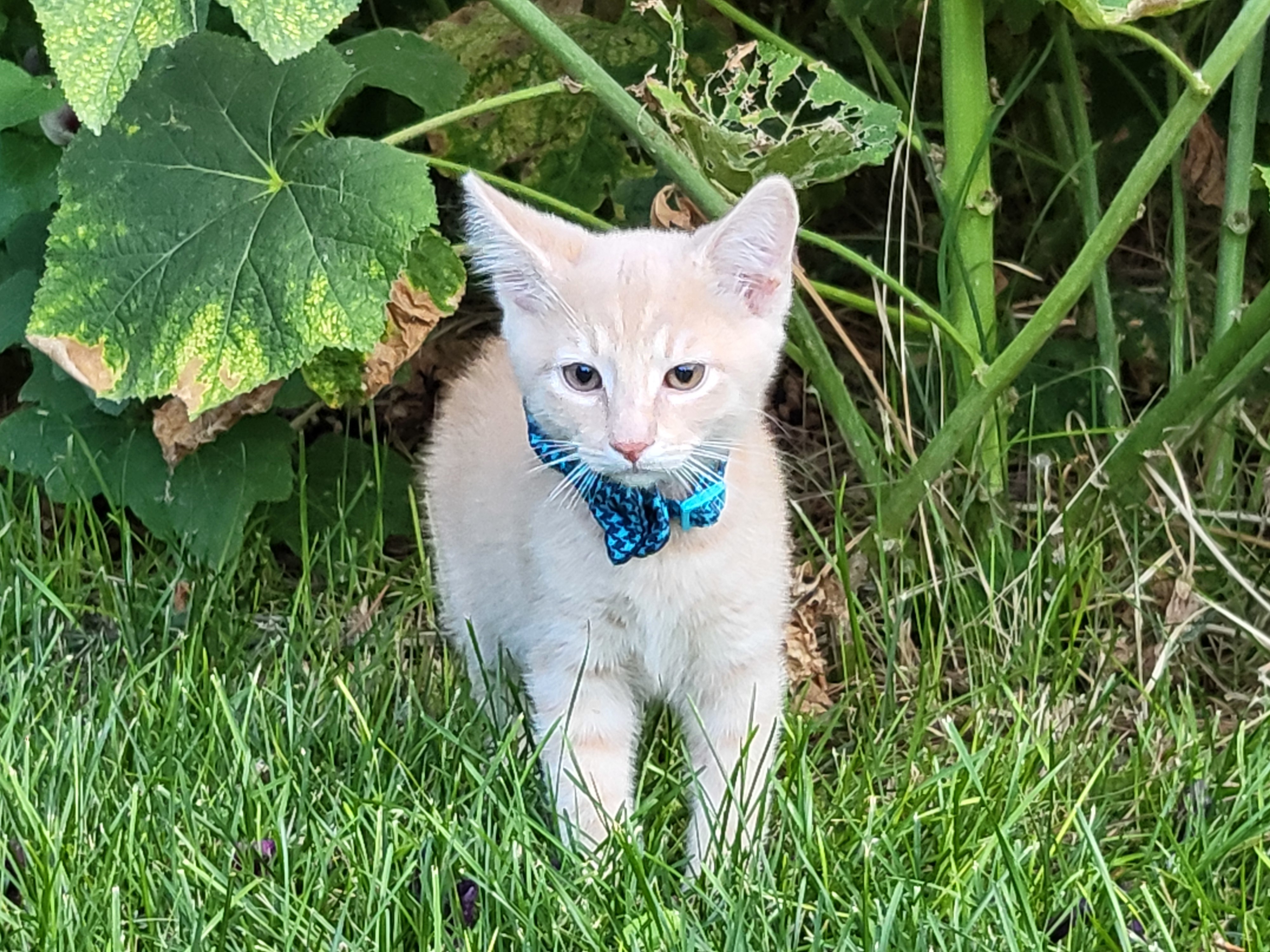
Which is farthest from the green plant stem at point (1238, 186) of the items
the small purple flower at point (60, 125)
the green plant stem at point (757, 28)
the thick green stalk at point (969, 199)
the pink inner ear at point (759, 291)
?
the small purple flower at point (60, 125)

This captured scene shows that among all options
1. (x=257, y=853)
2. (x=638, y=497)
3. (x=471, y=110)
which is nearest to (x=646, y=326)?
(x=638, y=497)

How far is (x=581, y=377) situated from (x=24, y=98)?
73 centimetres

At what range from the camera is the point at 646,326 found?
1.31 metres

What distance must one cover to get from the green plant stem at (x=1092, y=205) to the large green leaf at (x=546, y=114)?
1.49 feet

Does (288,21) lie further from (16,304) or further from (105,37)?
(16,304)

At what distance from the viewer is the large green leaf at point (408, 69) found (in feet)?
5.42

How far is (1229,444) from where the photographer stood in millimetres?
1793

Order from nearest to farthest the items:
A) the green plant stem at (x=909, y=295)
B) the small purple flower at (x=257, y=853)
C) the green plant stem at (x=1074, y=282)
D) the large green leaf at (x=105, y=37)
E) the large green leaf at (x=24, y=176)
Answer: the large green leaf at (x=105, y=37) → the small purple flower at (x=257, y=853) → the green plant stem at (x=1074, y=282) → the green plant stem at (x=909, y=295) → the large green leaf at (x=24, y=176)

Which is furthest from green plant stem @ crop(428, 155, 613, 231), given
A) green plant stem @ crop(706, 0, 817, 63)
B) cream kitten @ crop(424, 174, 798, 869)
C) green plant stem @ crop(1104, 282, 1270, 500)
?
green plant stem @ crop(1104, 282, 1270, 500)

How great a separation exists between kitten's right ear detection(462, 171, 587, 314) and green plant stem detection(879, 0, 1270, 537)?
0.45 meters

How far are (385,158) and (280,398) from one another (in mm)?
425

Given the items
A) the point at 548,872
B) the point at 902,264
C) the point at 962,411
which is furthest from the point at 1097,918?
the point at 902,264

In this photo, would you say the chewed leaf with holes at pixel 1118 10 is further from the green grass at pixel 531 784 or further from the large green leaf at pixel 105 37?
the large green leaf at pixel 105 37

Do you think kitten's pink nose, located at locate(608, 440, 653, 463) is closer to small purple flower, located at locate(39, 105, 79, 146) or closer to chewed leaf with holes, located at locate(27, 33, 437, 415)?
chewed leaf with holes, located at locate(27, 33, 437, 415)
